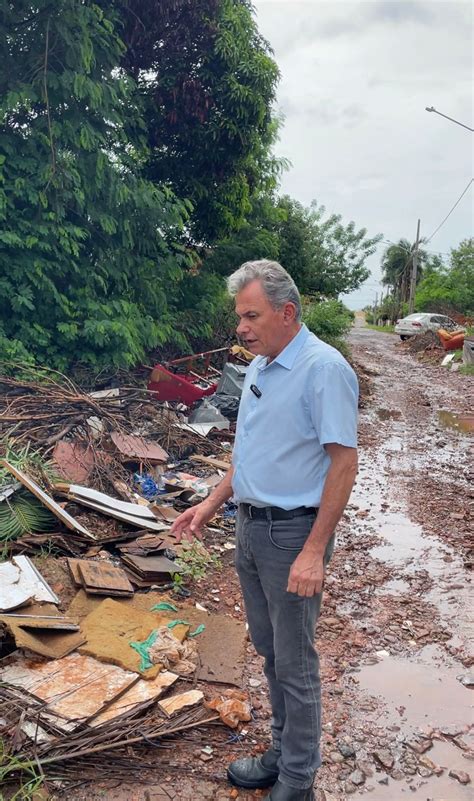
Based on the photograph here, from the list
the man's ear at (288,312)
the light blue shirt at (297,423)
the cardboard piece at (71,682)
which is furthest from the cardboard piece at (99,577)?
the man's ear at (288,312)

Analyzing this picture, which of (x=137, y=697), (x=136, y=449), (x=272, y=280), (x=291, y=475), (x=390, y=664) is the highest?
(x=272, y=280)

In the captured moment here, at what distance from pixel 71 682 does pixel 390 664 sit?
69.8 inches

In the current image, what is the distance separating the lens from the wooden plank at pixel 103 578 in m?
3.65

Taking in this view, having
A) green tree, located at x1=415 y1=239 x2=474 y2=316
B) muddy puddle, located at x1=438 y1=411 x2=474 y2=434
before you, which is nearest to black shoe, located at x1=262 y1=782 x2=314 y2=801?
muddy puddle, located at x1=438 y1=411 x2=474 y2=434

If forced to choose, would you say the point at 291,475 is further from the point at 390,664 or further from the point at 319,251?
the point at 319,251

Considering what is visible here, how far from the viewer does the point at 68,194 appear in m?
7.37

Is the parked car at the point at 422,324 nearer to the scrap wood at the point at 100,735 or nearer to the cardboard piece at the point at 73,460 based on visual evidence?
the cardboard piece at the point at 73,460

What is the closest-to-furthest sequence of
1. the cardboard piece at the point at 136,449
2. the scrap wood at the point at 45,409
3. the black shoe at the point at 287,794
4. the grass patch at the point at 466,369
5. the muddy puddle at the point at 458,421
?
the black shoe at the point at 287,794, the scrap wood at the point at 45,409, the cardboard piece at the point at 136,449, the muddy puddle at the point at 458,421, the grass patch at the point at 466,369

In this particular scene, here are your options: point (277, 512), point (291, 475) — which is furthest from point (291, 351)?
point (277, 512)

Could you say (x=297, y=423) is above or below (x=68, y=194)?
below

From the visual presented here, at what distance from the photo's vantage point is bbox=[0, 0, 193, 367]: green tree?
7102mm

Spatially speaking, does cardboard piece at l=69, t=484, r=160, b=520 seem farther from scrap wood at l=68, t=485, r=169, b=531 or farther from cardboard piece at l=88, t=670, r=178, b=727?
cardboard piece at l=88, t=670, r=178, b=727

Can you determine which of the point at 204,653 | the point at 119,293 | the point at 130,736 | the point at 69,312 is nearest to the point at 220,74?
the point at 119,293

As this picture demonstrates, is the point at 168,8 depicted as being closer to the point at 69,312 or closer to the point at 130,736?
the point at 69,312
